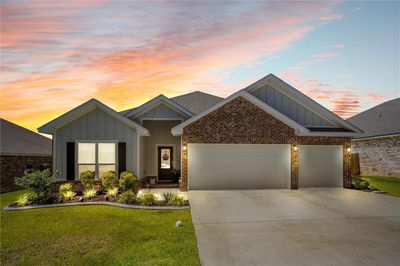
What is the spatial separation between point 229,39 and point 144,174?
8993 mm

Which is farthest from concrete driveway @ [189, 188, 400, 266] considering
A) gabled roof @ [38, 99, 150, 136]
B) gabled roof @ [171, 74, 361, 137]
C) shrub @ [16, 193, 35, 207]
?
shrub @ [16, 193, 35, 207]

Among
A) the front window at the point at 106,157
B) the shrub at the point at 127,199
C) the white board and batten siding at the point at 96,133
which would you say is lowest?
the shrub at the point at 127,199

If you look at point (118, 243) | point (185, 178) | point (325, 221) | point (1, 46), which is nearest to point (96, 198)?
point (185, 178)

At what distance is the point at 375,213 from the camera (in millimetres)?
9945

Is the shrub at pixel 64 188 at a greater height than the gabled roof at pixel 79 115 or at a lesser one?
lesser

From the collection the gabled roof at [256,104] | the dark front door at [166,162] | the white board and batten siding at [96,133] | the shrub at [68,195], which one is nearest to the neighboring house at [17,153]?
the white board and batten siding at [96,133]

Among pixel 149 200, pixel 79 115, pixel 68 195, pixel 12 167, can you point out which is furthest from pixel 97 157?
pixel 12 167

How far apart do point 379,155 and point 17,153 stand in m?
25.0

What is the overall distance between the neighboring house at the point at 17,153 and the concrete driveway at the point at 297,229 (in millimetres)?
11143

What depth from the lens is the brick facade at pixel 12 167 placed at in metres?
16.5

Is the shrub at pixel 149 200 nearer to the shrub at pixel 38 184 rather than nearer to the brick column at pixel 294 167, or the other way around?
the shrub at pixel 38 184

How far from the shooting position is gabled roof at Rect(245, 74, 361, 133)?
16406 mm

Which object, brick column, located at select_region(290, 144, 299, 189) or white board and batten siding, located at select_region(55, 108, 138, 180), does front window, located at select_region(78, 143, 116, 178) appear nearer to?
white board and batten siding, located at select_region(55, 108, 138, 180)

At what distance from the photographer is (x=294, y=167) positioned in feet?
50.8
